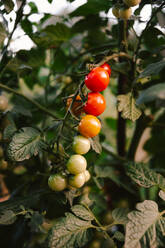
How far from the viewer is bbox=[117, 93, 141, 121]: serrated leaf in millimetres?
444

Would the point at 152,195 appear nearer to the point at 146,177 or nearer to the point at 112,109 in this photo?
the point at 146,177

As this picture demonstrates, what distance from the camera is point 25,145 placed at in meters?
0.40

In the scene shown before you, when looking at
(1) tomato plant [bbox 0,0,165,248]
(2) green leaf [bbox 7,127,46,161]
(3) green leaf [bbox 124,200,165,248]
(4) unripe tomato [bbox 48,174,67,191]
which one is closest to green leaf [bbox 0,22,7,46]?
(1) tomato plant [bbox 0,0,165,248]

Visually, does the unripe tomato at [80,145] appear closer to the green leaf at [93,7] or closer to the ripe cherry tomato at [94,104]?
the ripe cherry tomato at [94,104]

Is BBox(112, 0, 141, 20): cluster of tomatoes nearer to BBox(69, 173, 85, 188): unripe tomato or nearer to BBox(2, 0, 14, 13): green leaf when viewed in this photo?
BBox(2, 0, 14, 13): green leaf

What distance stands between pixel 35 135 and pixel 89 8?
381mm

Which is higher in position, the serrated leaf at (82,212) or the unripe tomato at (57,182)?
the unripe tomato at (57,182)

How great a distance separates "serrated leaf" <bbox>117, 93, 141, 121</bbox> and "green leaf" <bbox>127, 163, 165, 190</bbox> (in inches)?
4.5

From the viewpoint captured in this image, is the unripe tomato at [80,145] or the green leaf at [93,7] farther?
the green leaf at [93,7]

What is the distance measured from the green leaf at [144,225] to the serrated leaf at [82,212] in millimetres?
88

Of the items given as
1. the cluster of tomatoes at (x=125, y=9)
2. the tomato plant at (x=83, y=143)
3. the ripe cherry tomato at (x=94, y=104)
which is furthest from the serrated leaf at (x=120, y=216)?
the cluster of tomatoes at (x=125, y=9)

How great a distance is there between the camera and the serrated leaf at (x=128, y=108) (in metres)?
0.44

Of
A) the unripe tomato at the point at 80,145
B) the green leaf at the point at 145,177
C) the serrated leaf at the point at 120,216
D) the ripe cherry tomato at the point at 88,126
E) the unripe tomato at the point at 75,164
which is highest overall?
the ripe cherry tomato at the point at 88,126

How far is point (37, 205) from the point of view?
50cm
